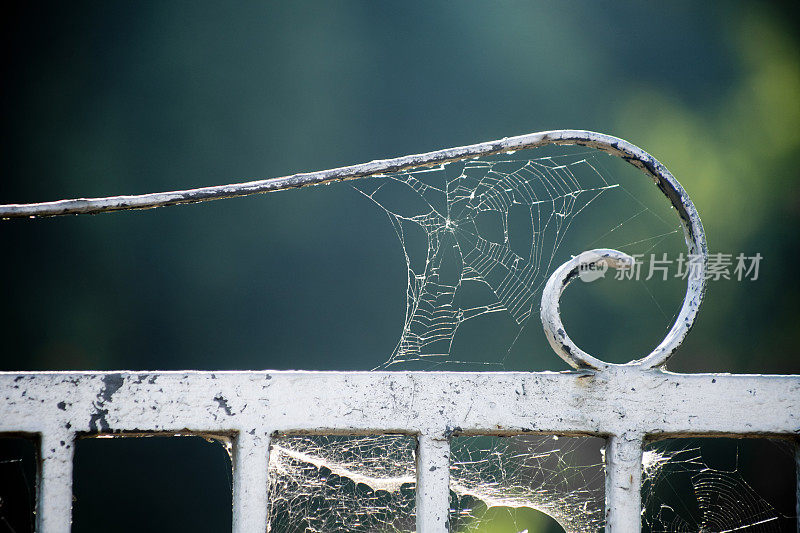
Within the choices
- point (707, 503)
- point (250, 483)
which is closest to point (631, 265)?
point (250, 483)

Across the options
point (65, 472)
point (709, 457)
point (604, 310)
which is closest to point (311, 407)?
point (65, 472)

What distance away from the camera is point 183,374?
0.52 meters

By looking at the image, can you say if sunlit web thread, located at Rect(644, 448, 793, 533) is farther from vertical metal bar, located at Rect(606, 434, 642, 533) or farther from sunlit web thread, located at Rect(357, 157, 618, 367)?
sunlit web thread, located at Rect(357, 157, 618, 367)

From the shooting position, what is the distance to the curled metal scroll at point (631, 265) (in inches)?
20.5

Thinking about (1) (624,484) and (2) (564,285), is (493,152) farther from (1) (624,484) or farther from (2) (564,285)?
(1) (624,484)

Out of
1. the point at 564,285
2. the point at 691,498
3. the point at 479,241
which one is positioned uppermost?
the point at 479,241

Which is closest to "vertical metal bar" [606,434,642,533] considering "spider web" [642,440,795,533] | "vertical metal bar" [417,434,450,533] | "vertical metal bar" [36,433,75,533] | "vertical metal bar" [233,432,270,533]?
"vertical metal bar" [417,434,450,533]

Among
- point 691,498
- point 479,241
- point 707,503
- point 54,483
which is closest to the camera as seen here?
point 54,483

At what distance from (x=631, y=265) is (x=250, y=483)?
1.19ft

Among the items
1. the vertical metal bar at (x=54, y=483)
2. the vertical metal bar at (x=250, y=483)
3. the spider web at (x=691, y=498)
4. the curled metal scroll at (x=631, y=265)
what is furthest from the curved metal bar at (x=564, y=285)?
the spider web at (x=691, y=498)

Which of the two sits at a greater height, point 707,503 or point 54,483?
point 54,483

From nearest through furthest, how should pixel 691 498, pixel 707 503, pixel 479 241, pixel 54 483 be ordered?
1. pixel 54 483
2. pixel 707 503
3. pixel 479 241
4. pixel 691 498

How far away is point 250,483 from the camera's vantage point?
0.52 m

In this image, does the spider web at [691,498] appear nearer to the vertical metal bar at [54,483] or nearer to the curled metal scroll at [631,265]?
the curled metal scroll at [631,265]
